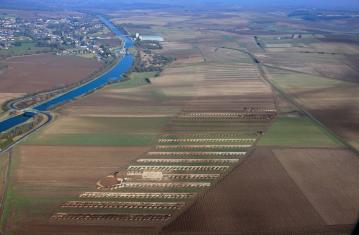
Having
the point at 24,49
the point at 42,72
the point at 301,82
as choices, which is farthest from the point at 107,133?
the point at 24,49

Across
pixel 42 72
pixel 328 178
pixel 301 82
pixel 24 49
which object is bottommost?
pixel 24 49

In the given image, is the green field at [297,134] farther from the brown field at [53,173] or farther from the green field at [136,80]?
the green field at [136,80]

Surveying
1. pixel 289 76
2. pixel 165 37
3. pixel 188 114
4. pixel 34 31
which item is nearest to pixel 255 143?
pixel 188 114

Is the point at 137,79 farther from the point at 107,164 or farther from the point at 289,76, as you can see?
the point at 107,164

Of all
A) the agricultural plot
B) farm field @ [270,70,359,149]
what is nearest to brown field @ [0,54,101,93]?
the agricultural plot

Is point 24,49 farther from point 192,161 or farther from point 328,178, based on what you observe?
point 328,178

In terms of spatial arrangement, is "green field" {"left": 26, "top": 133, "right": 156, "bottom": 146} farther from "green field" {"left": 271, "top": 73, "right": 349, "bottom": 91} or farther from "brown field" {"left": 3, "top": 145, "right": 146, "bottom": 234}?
"green field" {"left": 271, "top": 73, "right": 349, "bottom": 91}
